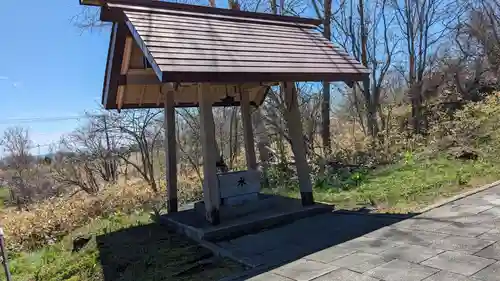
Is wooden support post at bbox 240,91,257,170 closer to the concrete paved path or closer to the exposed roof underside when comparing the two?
the exposed roof underside

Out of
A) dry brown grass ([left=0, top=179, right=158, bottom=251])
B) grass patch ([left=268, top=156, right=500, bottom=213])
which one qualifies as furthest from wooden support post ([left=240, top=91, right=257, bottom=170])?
dry brown grass ([left=0, top=179, right=158, bottom=251])

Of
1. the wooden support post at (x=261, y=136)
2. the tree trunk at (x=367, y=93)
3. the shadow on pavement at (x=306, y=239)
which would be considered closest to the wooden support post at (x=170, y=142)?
the shadow on pavement at (x=306, y=239)

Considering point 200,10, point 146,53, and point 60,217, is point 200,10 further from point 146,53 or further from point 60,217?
point 60,217

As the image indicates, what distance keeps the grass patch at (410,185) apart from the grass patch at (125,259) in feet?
9.10

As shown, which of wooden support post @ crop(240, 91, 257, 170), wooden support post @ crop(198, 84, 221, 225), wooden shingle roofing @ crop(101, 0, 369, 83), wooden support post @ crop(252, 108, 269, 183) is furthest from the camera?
wooden support post @ crop(252, 108, 269, 183)

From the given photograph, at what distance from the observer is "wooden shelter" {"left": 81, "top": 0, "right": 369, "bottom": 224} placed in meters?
4.15

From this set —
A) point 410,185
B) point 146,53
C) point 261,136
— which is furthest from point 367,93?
point 146,53

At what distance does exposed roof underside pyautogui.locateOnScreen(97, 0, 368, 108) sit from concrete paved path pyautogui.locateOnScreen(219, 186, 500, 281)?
1966mm

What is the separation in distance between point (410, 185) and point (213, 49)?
171 inches

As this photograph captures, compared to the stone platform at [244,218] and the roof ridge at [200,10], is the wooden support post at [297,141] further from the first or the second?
the roof ridge at [200,10]

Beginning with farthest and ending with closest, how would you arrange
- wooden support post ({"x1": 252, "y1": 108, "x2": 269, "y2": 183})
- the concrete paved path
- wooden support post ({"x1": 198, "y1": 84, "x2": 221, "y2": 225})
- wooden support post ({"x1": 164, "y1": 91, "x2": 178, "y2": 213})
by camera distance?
A: wooden support post ({"x1": 252, "y1": 108, "x2": 269, "y2": 183}), wooden support post ({"x1": 164, "y1": 91, "x2": 178, "y2": 213}), wooden support post ({"x1": 198, "y1": 84, "x2": 221, "y2": 225}), the concrete paved path

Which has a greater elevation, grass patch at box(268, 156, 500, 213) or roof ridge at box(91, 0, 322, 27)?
roof ridge at box(91, 0, 322, 27)

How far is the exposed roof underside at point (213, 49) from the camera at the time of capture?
161 inches

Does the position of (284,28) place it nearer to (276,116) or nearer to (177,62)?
(177,62)
